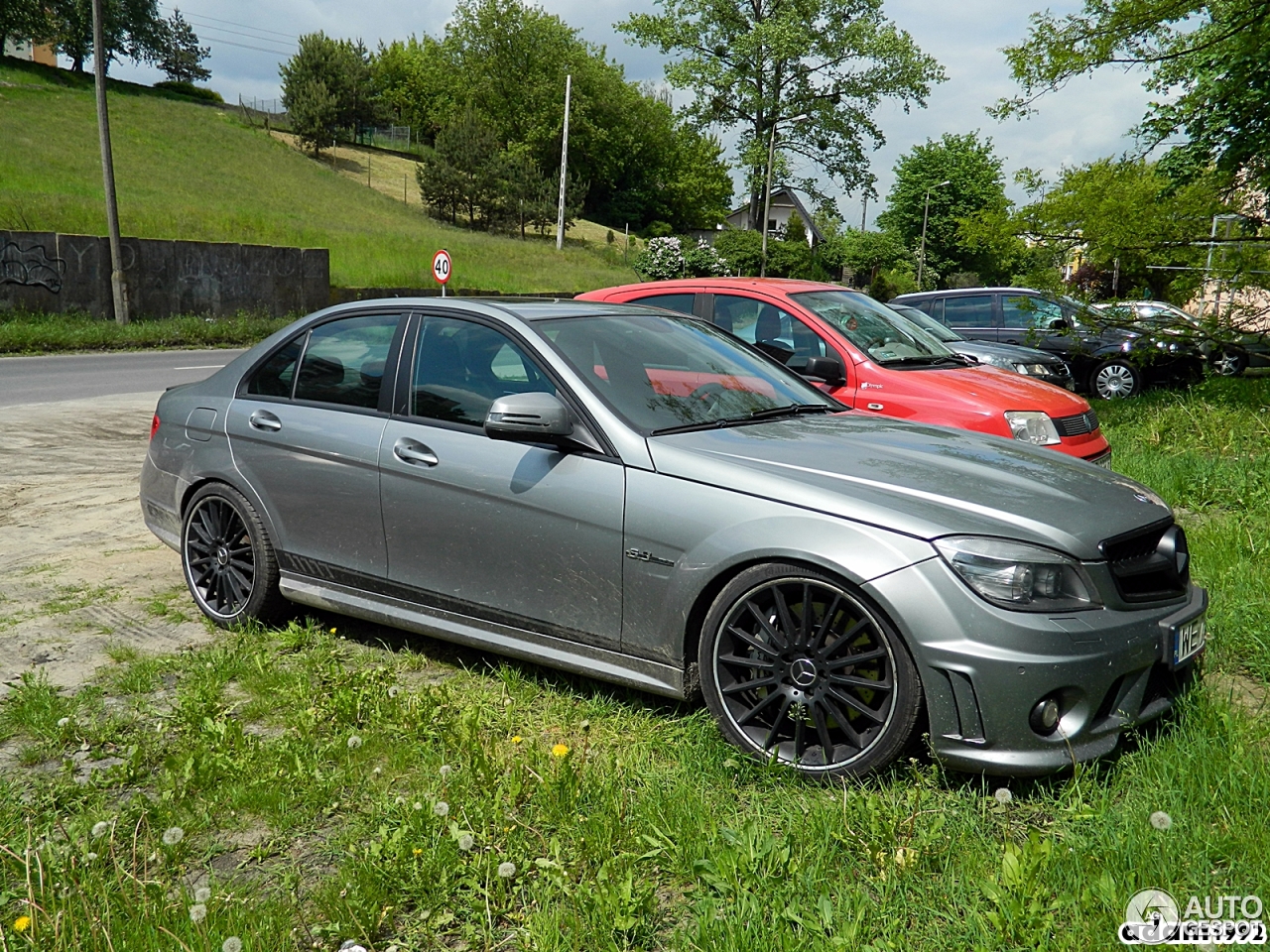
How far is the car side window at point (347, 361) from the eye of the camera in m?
4.61

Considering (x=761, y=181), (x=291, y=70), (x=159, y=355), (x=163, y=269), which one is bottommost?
(x=159, y=355)

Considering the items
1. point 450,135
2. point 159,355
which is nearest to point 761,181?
point 450,135

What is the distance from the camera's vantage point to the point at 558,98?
81.0 metres

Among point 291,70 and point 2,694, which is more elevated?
point 291,70

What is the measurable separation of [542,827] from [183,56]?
9877cm

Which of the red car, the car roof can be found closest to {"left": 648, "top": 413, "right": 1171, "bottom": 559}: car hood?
the red car

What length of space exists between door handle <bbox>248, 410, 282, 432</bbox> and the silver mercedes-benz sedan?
2 cm

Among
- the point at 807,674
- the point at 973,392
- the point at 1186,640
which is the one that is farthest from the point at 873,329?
the point at 807,674

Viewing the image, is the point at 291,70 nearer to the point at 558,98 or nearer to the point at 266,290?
the point at 558,98

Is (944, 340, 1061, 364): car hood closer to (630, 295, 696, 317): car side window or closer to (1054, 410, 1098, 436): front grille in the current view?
(1054, 410, 1098, 436): front grille

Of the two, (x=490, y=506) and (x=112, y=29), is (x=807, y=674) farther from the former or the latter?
(x=112, y=29)

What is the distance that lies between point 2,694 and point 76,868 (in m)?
1.72

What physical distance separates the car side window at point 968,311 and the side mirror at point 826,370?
35.9 feet

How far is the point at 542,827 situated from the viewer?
3.03m
